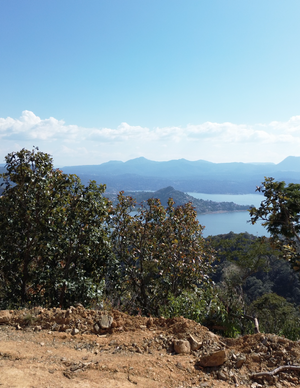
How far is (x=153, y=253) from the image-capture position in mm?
6949

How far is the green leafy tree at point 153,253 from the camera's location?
22.0 feet

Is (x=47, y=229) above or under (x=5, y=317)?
above

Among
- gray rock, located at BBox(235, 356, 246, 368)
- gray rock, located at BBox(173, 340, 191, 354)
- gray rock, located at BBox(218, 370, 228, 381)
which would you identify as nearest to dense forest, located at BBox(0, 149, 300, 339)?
gray rock, located at BBox(173, 340, 191, 354)

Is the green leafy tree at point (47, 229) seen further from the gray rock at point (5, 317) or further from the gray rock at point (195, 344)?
the gray rock at point (195, 344)

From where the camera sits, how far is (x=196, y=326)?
3553 mm

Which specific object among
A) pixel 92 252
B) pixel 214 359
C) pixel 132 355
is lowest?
pixel 132 355

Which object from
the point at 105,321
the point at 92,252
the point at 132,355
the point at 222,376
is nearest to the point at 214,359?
the point at 222,376

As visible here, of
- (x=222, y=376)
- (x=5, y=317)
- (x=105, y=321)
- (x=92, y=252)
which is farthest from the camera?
(x=92, y=252)

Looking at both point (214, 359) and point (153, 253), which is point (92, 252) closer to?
point (153, 253)

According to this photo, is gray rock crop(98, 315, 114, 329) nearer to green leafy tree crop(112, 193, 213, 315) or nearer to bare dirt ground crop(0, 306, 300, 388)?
bare dirt ground crop(0, 306, 300, 388)

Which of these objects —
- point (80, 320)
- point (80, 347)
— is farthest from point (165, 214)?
point (80, 347)

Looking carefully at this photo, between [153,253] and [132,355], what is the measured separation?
388 centimetres

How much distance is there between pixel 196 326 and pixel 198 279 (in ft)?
11.3

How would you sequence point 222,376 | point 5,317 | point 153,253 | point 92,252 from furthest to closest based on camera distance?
point 153,253, point 92,252, point 5,317, point 222,376
